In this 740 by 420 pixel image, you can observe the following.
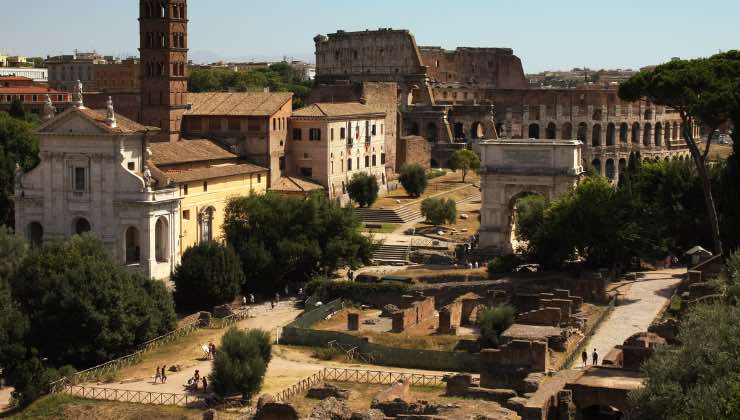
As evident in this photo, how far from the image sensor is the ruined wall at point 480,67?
139625 mm

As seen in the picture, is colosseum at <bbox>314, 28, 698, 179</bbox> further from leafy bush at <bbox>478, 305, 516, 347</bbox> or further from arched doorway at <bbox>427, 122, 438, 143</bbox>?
leafy bush at <bbox>478, 305, 516, 347</bbox>

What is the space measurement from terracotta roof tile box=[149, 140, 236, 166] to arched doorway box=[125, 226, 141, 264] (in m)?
3.61

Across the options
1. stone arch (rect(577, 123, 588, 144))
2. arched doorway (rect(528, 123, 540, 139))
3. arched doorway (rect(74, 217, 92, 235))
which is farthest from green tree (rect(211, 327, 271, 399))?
arched doorway (rect(528, 123, 540, 139))

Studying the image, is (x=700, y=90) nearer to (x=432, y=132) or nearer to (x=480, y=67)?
(x=432, y=132)

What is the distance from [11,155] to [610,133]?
202ft

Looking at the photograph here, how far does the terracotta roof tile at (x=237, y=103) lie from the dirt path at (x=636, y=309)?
25.6m

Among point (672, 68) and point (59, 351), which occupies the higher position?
point (672, 68)

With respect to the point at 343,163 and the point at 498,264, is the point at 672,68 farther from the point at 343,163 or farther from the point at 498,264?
the point at 343,163

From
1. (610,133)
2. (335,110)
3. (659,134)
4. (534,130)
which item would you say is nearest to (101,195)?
(335,110)

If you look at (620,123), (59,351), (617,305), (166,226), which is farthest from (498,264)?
(620,123)

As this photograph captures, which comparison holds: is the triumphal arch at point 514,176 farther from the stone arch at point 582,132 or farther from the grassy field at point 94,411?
the stone arch at point 582,132

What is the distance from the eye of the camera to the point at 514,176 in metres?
60.7

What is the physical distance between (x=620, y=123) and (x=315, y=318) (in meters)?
70.6

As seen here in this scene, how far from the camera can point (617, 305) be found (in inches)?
1970
